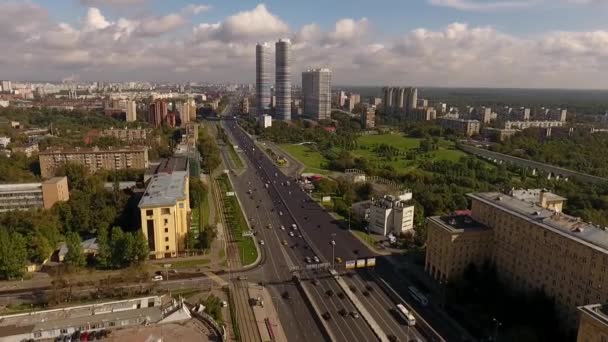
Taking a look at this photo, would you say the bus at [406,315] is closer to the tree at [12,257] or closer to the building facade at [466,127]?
the tree at [12,257]

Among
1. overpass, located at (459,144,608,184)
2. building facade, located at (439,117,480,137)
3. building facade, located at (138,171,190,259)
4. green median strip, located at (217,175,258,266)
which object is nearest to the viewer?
building facade, located at (138,171,190,259)

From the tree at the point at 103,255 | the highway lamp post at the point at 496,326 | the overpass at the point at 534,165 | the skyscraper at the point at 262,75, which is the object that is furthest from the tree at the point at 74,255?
the skyscraper at the point at 262,75

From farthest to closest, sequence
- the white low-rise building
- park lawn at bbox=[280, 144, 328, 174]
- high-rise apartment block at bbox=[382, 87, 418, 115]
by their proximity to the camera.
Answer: high-rise apartment block at bbox=[382, 87, 418, 115], park lawn at bbox=[280, 144, 328, 174], the white low-rise building

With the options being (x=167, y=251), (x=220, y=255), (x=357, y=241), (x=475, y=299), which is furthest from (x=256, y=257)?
(x=475, y=299)

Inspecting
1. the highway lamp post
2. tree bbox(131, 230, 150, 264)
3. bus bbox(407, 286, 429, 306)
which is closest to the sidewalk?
tree bbox(131, 230, 150, 264)

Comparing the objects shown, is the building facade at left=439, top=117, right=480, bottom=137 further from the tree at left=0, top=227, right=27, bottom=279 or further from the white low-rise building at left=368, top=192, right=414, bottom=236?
the tree at left=0, top=227, right=27, bottom=279

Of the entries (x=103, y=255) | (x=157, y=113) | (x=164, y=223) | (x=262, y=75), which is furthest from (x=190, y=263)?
(x=262, y=75)

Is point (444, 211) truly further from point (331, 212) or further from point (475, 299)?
point (475, 299)
